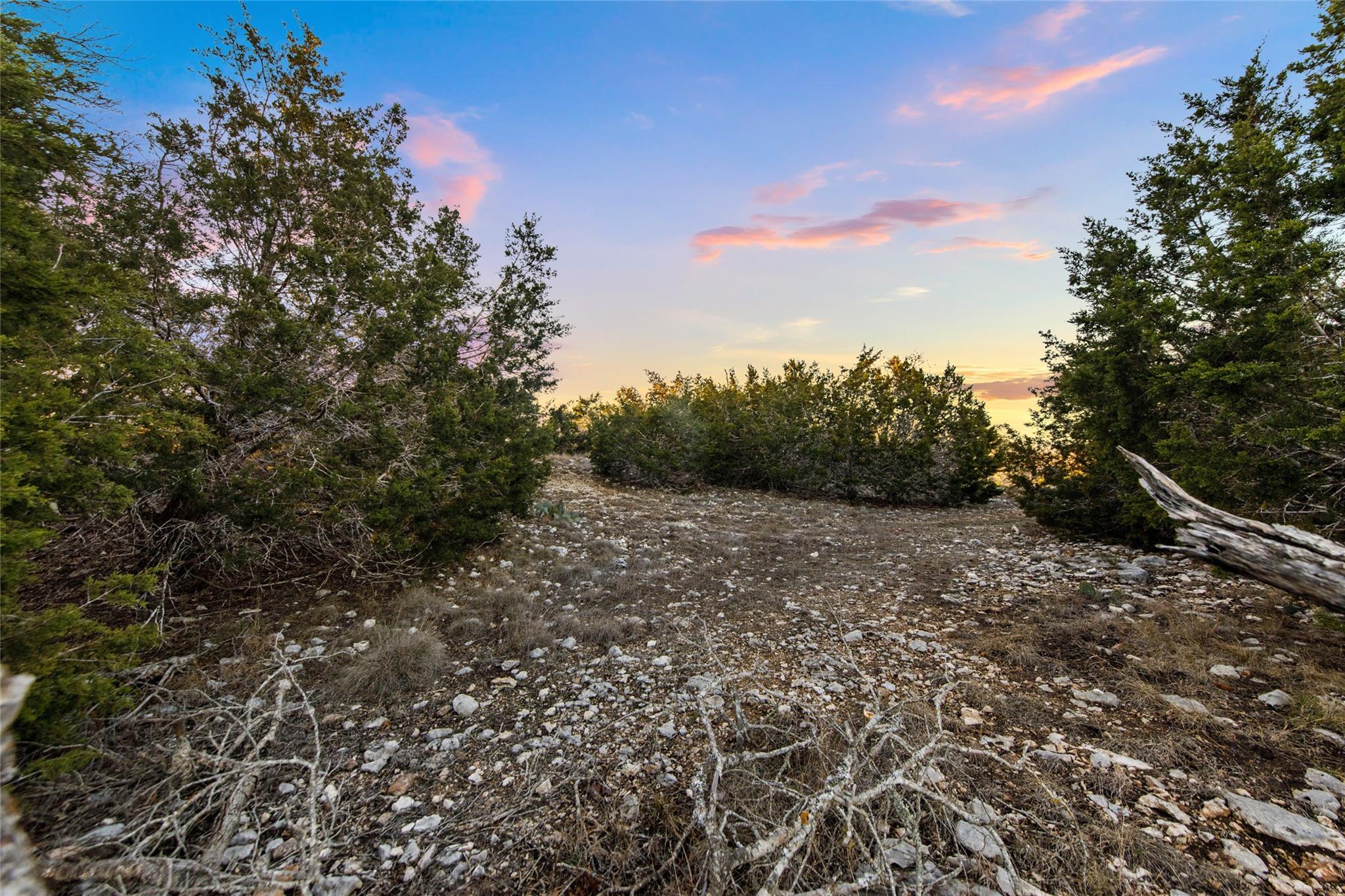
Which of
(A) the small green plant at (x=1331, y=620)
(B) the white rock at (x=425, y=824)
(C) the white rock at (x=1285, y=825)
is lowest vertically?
(B) the white rock at (x=425, y=824)

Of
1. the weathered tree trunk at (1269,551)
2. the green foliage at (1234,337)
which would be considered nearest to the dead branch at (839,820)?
the weathered tree trunk at (1269,551)

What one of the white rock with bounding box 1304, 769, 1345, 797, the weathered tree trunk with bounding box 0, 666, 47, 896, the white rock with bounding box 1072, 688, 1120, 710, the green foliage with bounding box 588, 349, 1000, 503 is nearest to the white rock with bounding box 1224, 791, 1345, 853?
the white rock with bounding box 1304, 769, 1345, 797

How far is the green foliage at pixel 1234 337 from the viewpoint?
4.75m

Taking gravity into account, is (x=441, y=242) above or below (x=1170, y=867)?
above

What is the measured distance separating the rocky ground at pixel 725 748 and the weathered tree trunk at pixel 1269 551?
2.65 feet

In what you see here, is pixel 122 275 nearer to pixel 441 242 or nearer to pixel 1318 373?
pixel 441 242

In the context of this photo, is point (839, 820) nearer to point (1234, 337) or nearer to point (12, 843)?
point (12, 843)

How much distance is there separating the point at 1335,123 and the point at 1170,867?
300 inches

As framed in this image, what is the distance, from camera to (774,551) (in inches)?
324

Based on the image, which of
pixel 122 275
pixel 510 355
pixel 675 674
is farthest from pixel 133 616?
pixel 510 355

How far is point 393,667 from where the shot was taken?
12.6 ft

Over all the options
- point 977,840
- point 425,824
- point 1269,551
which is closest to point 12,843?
point 425,824

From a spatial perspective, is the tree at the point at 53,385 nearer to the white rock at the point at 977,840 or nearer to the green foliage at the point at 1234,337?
the white rock at the point at 977,840

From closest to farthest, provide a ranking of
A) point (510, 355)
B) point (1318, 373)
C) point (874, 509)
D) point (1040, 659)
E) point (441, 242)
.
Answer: point (1040, 659) < point (1318, 373) < point (441, 242) < point (510, 355) < point (874, 509)
